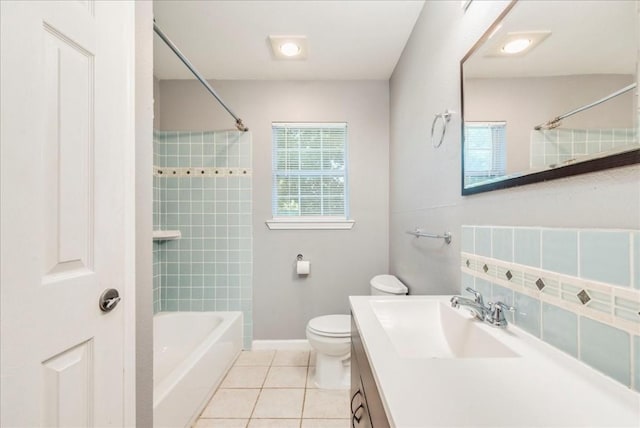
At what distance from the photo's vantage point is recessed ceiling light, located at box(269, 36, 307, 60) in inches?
74.9

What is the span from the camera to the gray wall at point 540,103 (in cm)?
58

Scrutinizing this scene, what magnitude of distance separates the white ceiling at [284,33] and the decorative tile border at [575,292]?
1667 millimetres

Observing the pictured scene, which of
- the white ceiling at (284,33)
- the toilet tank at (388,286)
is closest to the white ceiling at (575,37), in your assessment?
the white ceiling at (284,33)

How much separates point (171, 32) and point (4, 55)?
5.60 feet

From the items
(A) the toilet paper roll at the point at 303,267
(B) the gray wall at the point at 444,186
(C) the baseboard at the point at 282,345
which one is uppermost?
(B) the gray wall at the point at 444,186

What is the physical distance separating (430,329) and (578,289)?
0.54 meters

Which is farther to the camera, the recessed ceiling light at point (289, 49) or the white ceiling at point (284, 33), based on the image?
the recessed ceiling light at point (289, 49)

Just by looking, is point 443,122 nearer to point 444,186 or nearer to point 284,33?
point 444,186

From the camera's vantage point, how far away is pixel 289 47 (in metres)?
2.00

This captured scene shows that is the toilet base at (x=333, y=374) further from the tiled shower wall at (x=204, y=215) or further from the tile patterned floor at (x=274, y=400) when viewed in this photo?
the tiled shower wall at (x=204, y=215)

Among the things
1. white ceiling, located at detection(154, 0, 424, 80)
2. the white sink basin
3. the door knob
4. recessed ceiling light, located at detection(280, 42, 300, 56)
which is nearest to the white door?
the door knob

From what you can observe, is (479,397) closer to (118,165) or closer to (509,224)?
(509,224)

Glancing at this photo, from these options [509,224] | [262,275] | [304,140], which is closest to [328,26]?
[304,140]

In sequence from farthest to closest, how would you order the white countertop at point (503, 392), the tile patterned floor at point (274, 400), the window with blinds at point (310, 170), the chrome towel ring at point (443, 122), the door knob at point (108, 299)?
the window with blinds at point (310, 170) < the tile patterned floor at point (274, 400) < the chrome towel ring at point (443, 122) < the door knob at point (108, 299) < the white countertop at point (503, 392)
